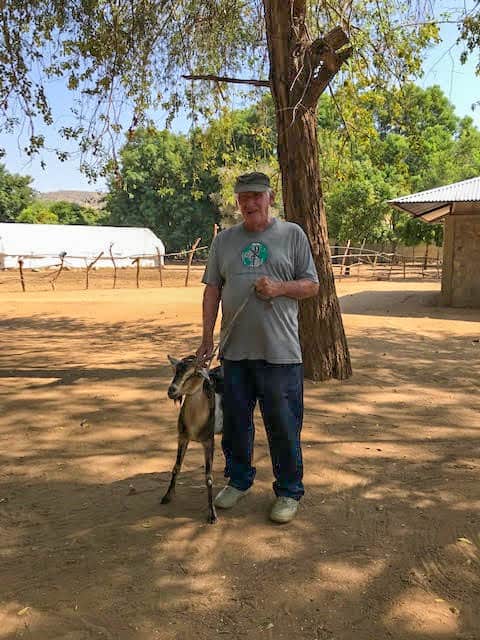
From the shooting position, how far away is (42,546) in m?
2.87

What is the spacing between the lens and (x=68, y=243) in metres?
35.7

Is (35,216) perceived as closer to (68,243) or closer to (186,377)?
(68,243)

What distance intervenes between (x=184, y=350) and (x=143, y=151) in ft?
123

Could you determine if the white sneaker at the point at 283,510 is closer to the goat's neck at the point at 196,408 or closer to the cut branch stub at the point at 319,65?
the goat's neck at the point at 196,408

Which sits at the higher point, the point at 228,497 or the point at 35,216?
the point at 35,216

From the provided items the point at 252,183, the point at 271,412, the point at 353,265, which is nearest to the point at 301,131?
the point at 252,183

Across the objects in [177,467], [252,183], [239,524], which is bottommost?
[239,524]

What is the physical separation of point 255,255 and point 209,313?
0.47 meters

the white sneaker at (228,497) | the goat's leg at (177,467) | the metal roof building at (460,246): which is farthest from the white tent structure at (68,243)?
the white sneaker at (228,497)

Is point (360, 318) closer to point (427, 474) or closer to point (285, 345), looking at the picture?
point (427, 474)

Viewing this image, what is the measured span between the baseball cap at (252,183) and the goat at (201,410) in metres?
0.93

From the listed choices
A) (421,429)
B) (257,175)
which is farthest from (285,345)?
(421,429)

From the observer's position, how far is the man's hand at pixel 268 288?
9.20 feet

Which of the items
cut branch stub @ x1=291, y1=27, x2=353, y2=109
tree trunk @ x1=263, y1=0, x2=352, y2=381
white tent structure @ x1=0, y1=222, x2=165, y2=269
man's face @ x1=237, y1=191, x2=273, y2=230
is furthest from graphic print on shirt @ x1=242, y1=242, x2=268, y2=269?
white tent structure @ x1=0, y1=222, x2=165, y2=269
